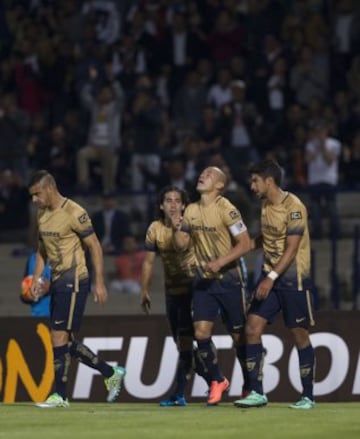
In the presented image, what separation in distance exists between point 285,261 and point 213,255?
79 cm

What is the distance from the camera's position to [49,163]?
24.6 meters

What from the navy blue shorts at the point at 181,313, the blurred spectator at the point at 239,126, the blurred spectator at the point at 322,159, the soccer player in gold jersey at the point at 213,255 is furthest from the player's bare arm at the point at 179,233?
the blurred spectator at the point at 239,126

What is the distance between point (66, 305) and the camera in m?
15.3

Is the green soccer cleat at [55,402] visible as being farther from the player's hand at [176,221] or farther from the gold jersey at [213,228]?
the player's hand at [176,221]

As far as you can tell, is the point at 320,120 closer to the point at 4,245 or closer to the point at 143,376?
the point at 4,245

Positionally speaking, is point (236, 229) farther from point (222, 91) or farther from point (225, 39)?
point (225, 39)

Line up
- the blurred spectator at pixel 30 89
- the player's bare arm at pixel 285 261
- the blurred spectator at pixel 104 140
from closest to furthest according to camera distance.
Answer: the player's bare arm at pixel 285 261
the blurred spectator at pixel 104 140
the blurred spectator at pixel 30 89

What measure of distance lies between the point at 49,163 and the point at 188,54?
2.66m

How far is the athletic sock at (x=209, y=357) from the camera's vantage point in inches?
610

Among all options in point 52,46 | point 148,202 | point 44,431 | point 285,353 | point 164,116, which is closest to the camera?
point 44,431

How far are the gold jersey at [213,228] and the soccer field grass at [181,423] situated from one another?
128 centimetres

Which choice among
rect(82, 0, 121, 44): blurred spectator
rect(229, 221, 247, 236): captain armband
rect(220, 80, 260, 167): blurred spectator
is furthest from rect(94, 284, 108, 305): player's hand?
rect(82, 0, 121, 44): blurred spectator

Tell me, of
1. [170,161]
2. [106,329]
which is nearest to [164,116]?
[170,161]

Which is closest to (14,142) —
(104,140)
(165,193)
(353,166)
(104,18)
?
(104,140)
